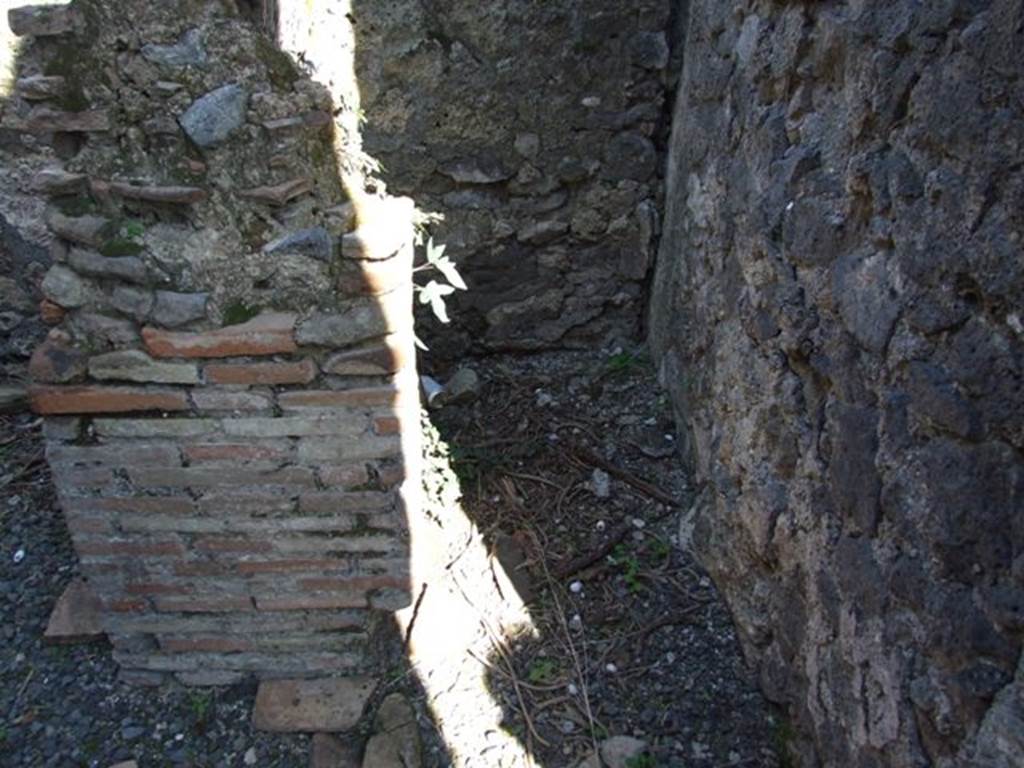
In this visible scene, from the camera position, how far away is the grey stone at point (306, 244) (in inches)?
69.9

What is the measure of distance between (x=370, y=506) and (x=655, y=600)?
950 millimetres

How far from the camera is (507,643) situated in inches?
92.4

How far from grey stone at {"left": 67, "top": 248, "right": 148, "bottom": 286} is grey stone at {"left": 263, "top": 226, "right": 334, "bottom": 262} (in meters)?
0.27

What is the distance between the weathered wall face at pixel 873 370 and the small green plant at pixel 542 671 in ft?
1.74

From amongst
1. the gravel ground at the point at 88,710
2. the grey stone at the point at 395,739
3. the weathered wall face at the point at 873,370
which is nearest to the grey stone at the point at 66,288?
the gravel ground at the point at 88,710

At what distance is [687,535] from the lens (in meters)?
2.61

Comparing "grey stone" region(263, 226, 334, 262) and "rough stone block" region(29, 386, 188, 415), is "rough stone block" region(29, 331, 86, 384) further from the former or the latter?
"grey stone" region(263, 226, 334, 262)

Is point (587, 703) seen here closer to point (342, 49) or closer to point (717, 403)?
point (717, 403)

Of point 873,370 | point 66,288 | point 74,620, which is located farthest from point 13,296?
point 873,370

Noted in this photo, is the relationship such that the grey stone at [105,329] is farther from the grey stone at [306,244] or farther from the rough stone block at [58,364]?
the grey stone at [306,244]

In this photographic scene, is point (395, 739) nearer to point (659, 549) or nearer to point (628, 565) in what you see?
point (628, 565)

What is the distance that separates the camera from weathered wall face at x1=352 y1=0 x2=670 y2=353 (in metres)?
2.91

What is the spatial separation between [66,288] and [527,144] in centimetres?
179

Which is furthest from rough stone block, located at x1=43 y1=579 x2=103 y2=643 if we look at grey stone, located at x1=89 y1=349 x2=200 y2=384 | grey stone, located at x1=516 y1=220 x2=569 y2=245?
grey stone, located at x1=516 y1=220 x2=569 y2=245
